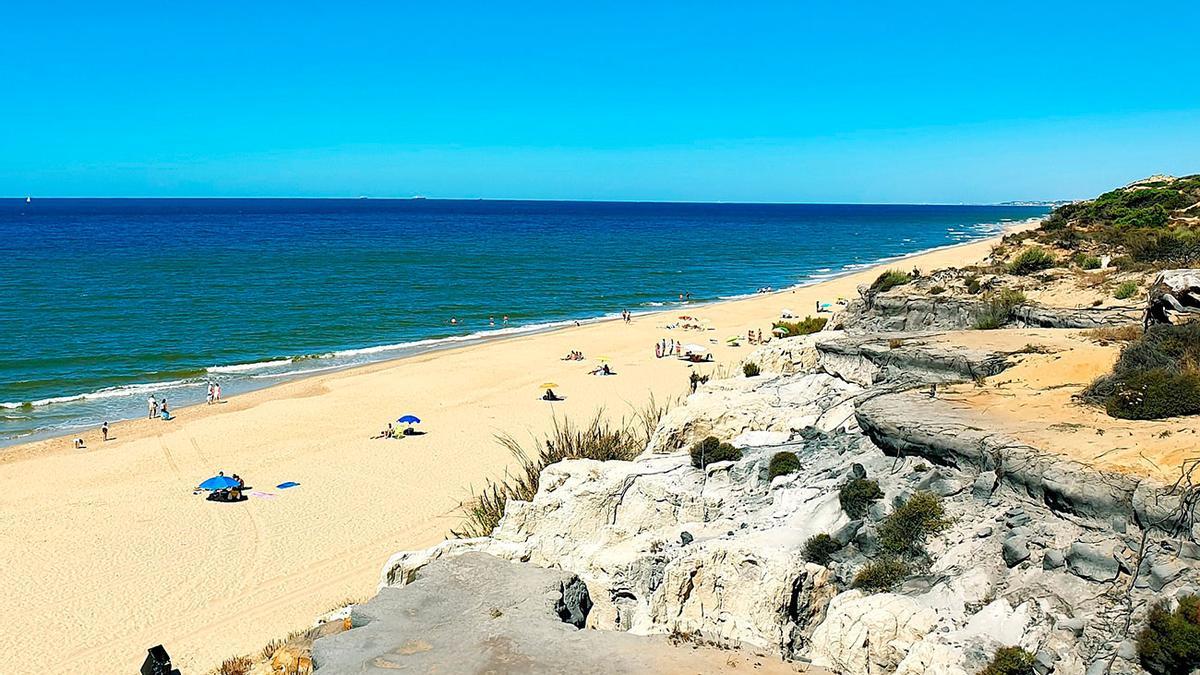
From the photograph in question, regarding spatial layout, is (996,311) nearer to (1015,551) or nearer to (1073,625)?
(1015,551)

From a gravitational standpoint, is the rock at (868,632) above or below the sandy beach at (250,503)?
above

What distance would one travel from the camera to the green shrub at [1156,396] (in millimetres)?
9375

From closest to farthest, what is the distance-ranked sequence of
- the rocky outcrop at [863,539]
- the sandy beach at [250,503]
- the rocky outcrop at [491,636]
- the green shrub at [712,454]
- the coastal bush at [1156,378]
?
the rocky outcrop at [863,539] < the rocky outcrop at [491,636] < the coastal bush at [1156,378] < the green shrub at [712,454] < the sandy beach at [250,503]

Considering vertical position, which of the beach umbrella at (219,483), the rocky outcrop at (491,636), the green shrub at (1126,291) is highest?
the green shrub at (1126,291)

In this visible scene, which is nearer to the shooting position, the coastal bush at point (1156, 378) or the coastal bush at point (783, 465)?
the coastal bush at point (1156, 378)

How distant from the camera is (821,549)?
9219 mm

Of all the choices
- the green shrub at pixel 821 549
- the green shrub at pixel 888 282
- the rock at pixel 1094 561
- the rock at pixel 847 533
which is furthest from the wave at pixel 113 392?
the rock at pixel 1094 561

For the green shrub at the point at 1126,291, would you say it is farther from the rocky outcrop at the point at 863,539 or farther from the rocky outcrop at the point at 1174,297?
the rocky outcrop at the point at 863,539

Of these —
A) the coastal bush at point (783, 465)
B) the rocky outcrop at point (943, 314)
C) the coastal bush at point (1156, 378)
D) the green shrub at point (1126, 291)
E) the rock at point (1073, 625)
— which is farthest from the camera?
the green shrub at point (1126, 291)

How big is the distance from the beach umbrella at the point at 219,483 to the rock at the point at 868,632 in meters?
17.3

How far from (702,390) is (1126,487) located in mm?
7939

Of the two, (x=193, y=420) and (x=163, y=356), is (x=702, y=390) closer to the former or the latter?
(x=193, y=420)

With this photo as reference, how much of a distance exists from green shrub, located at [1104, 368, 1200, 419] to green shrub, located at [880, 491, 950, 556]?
2604mm

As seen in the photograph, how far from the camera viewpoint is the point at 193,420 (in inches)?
1166
